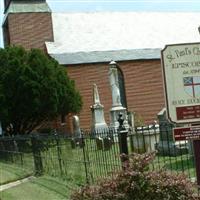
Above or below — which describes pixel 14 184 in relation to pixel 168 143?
below

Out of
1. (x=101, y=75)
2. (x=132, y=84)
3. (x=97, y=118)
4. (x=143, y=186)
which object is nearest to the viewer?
(x=143, y=186)

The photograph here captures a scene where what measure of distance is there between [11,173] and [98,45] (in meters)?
33.7

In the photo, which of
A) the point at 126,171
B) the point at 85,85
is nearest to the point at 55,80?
the point at 85,85

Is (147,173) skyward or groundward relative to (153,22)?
groundward

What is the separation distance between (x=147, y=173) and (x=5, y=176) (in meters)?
9.52

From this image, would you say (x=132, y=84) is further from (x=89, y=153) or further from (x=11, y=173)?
(x=89, y=153)

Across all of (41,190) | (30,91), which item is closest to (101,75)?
(30,91)

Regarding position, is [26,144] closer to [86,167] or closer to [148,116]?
[86,167]

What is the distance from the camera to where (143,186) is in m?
6.93

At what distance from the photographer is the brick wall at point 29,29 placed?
49.1 m

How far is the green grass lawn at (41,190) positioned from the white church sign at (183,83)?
4633mm

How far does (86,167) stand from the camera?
1237 cm

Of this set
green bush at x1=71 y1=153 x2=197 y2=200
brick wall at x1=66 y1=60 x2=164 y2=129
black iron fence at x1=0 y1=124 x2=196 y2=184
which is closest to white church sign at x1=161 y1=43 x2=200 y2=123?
green bush at x1=71 y1=153 x2=197 y2=200

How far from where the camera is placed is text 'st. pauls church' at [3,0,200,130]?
4781 cm
